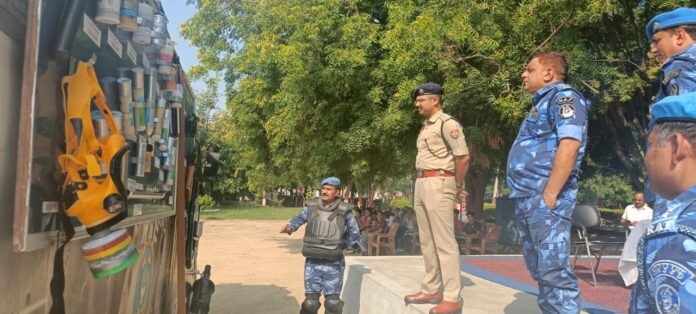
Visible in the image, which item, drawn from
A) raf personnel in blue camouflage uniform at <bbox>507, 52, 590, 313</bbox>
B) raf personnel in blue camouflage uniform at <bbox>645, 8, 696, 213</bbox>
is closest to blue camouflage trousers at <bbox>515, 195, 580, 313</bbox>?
raf personnel in blue camouflage uniform at <bbox>507, 52, 590, 313</bbox>

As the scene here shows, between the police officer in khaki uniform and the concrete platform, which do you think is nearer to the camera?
the police officer in khaki uniform

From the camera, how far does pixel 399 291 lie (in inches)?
195

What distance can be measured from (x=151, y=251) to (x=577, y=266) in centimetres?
625

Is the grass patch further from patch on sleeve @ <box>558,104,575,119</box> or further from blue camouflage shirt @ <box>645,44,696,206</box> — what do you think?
blue camouflage shirt @ <box>645,44,696,206</box>

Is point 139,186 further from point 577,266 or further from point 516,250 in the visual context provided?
point 516,250

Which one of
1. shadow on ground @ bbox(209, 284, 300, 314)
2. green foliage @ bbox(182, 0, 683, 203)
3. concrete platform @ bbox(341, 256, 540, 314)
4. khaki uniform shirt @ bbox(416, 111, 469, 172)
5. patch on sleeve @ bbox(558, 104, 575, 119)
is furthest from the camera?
green foliage @ bbox(182, 0, 683, 203)

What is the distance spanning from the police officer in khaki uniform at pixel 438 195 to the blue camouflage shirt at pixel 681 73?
5.51 feet

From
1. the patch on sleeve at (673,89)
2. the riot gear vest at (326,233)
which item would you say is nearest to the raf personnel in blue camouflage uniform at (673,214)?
the patch on sleeve at (673,89)

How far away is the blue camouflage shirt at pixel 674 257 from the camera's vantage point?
1.29 metres

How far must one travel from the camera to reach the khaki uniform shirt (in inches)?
164

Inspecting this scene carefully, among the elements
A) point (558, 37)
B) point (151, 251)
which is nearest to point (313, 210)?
point (151, 251)

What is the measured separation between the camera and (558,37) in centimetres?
→ 920

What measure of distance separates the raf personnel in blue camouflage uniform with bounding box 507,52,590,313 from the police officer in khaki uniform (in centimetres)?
85

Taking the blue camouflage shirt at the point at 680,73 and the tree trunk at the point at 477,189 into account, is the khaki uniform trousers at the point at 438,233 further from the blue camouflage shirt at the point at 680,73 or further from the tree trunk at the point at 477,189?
the tree trunk at the point at 477,189
